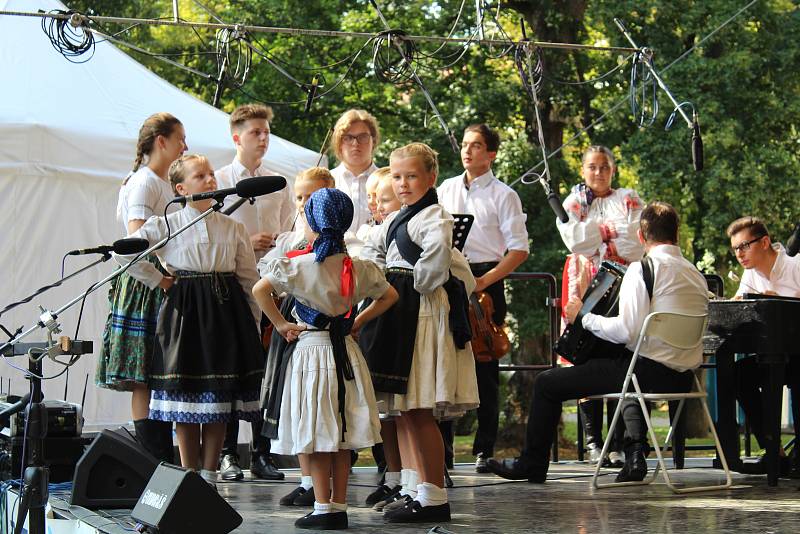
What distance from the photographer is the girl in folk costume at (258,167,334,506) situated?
4445 mm

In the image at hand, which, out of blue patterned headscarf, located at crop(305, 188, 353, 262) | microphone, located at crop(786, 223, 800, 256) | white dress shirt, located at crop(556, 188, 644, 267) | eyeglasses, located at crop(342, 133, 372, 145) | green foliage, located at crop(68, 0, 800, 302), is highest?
green foliage, located at crop(68, 0, 800, 302)

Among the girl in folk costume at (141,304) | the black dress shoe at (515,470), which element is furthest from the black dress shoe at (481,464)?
the girl in folk costume at (141,304)

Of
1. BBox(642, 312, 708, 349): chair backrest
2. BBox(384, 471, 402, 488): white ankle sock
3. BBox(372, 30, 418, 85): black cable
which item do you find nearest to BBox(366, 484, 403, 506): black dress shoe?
BBox(384, 471, 402, 488): white ankle sock

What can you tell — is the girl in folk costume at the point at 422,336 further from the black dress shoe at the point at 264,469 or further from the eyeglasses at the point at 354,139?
the black dress shoe at the point at 264,469

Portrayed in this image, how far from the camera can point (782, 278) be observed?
640cm

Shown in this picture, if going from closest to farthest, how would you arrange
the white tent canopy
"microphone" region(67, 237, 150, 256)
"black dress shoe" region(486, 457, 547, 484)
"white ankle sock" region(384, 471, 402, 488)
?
"microphone" region(67, 237, 150, 256), "white ankle sock" region(384, 471, 402, 488), "black dress shoe" region(486, 457, 547, 484), the white tent canopy

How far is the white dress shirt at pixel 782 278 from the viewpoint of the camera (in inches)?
251

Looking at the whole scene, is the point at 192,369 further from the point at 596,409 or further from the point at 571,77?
the point at 571,77

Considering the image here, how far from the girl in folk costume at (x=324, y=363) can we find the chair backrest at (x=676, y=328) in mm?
1697

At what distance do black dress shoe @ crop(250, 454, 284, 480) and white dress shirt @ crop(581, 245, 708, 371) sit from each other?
1.86m

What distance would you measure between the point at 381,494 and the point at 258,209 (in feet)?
5.90

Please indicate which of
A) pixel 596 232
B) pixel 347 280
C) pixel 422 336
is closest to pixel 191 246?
pixel 347 280

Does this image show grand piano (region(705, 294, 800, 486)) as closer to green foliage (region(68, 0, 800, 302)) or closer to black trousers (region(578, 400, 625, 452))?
black trousers (region(578, 400, 625, 452))

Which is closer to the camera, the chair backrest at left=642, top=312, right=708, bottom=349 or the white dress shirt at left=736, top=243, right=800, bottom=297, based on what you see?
the chair backrest at left=642, top=312, right=708, bottom=349
